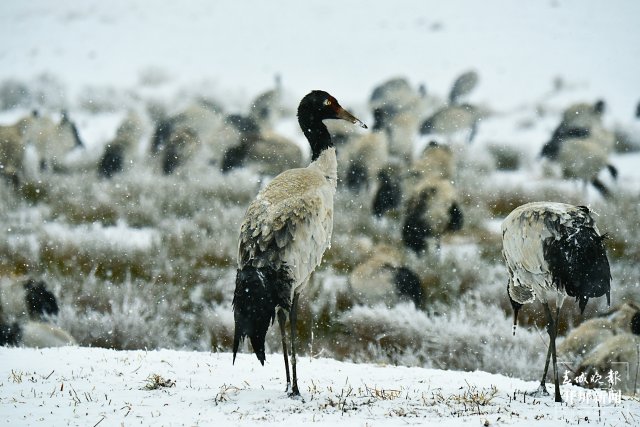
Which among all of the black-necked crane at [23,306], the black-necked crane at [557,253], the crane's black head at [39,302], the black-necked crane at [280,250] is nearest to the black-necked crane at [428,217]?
the crane's black head at [39,302]

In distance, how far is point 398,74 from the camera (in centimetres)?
2381

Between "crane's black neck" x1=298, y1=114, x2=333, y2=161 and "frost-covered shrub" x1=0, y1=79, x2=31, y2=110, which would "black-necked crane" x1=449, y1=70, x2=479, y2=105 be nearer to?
"frost-covered shrub" x1=0, y1=79, x2=31, y2=110

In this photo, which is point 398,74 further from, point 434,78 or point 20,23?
point 20,23

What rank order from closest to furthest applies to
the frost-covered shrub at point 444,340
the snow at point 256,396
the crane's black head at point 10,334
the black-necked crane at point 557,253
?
the snow at point 256,396 → the black-necked crane at point 557,253 → the frost-covered shrub at point 444,340 → the crane's black head at point 10,334

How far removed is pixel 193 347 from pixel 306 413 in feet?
24.5

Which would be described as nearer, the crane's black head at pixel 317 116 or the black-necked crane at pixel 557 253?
the black-necked crane at pixel 557 253

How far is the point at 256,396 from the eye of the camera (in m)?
5.97

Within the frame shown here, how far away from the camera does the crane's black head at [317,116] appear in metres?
6.76

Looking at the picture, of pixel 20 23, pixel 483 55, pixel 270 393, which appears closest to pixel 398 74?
pixel 483 55

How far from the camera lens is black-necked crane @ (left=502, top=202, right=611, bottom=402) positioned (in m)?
5.89

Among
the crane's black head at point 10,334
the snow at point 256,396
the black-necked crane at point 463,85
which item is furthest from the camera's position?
the black-necked crane at point 463,85

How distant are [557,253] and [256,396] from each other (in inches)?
111

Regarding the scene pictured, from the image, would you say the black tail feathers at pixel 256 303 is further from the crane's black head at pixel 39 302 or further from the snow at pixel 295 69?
the crane's black head at pixel 39 302

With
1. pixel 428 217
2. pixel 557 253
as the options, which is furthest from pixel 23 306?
pixel 557 253
